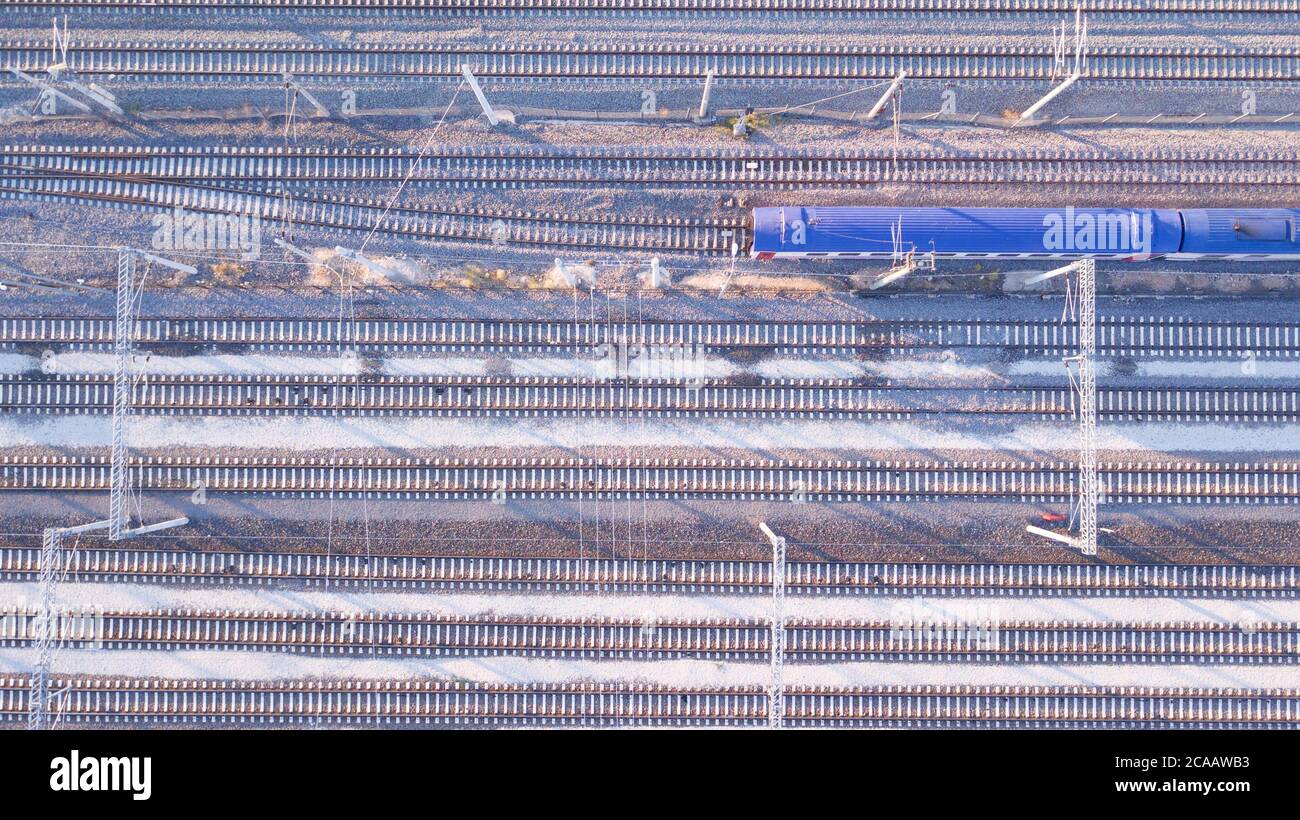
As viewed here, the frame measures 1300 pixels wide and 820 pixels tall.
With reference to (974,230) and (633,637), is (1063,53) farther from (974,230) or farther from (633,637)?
(633,637)

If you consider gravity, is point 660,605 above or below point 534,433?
below

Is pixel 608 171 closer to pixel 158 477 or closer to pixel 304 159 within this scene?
pixel 304 159

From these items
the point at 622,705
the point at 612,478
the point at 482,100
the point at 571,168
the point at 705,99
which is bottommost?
the point at 622,705

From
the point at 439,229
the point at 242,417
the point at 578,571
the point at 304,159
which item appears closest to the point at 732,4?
the point at 439,229

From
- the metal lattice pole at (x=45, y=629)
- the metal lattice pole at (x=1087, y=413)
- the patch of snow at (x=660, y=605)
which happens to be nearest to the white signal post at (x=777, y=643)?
the patch of snow at (x=660, y=605)

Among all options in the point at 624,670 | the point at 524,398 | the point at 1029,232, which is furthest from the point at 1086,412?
the point at 524,398

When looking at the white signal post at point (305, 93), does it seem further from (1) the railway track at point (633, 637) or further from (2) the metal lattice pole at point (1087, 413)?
(2) the metal lattice pole at point (1087, 413)
